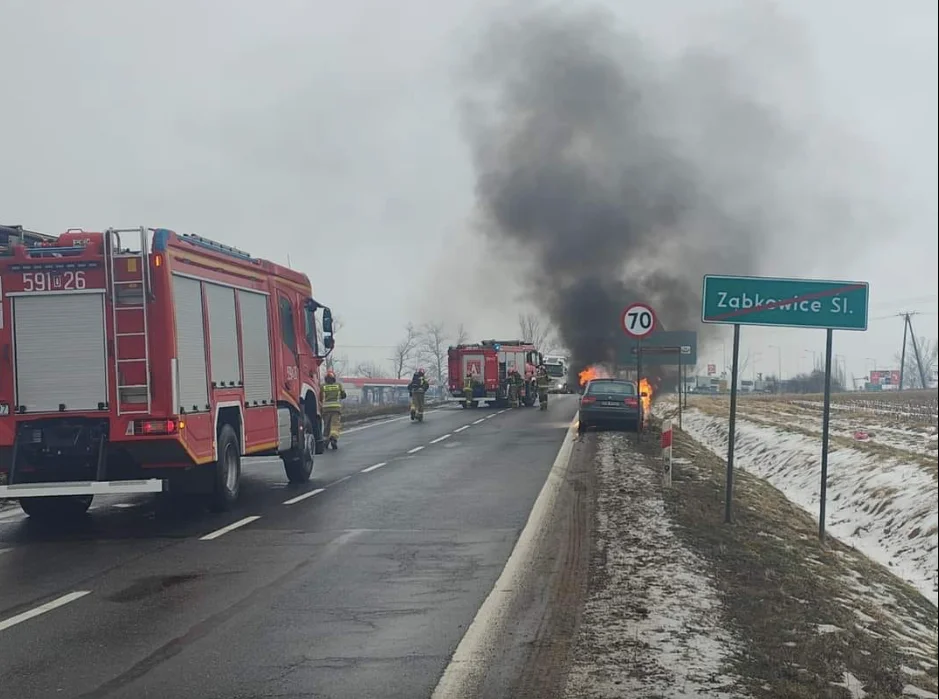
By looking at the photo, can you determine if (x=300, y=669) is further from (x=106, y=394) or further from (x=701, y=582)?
(x=106, y=394)

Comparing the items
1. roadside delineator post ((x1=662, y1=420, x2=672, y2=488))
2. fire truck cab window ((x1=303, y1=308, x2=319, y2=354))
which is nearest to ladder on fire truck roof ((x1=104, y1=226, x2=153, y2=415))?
fire truck cab window ((x1=303, y1=308, x2=319, y2=354))

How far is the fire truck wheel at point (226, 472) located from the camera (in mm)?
11008

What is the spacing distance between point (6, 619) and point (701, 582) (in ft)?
15.6

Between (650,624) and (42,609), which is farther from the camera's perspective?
(42,609)

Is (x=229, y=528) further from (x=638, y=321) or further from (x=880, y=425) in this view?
(x=880, y=425)

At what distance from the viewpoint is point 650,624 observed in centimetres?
600

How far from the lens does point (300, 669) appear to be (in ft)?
17.0

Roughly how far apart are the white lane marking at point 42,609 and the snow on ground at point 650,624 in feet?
11.7

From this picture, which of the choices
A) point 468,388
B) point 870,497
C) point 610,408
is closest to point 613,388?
point 610,408

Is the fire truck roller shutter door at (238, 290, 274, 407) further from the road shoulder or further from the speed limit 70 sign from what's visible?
the speed limit 70 sign

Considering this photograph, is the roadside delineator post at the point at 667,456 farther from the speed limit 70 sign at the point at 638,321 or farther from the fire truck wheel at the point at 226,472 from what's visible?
the fire truck wheel at the point at 226,472

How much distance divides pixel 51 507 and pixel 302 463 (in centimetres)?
397

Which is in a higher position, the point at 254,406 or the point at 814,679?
the point at 254,406

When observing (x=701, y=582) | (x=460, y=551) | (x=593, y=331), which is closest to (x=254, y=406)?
(x=460, y=551)
